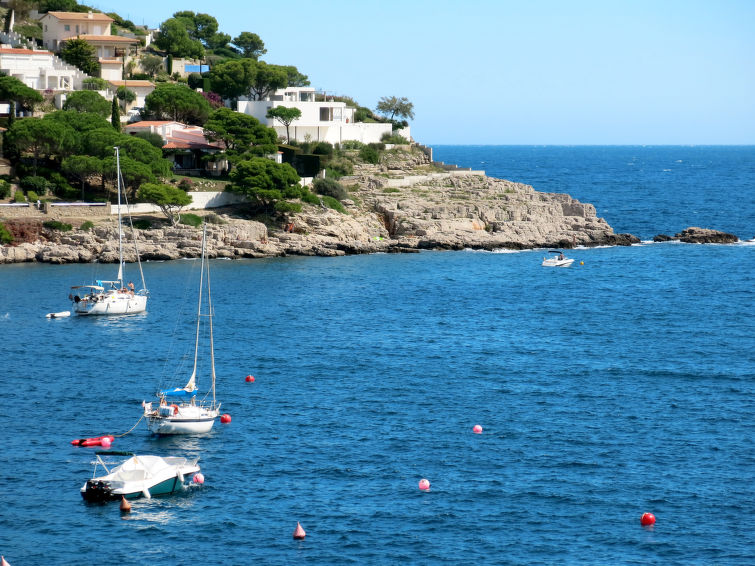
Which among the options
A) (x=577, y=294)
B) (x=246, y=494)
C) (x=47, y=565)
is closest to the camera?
(x=47, y=565)

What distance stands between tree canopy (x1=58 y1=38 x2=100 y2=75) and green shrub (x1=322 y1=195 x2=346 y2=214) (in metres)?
45.1

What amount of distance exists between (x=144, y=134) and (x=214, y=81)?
22439 mm

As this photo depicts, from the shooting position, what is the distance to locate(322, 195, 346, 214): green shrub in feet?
368

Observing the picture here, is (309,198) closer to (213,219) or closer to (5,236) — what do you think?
(213,219)

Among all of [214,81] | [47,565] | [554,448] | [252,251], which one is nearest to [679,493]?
[554,448]

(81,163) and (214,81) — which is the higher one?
(214,81)

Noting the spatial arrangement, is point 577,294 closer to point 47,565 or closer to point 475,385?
point 475,385

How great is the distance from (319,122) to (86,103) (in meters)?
28.9

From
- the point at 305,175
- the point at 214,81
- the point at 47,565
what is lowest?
the point at 47,565

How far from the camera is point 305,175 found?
12088cm

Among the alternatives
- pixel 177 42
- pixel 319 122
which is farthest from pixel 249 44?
pixel 319 122

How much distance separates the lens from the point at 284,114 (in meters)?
127

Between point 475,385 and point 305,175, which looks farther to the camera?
point 305,175

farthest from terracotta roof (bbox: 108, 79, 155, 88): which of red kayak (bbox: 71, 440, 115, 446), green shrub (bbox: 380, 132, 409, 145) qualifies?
red kayak (bbox: 71, 440, 115, 446)
